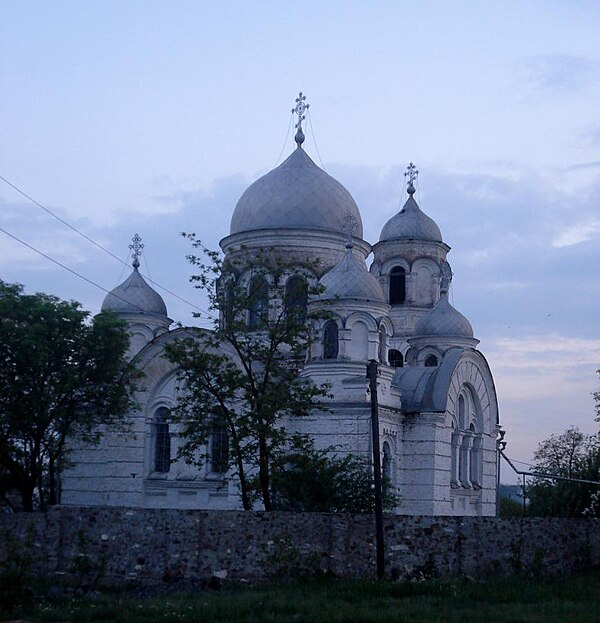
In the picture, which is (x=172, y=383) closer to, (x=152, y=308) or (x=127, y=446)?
(x=127, y=446)

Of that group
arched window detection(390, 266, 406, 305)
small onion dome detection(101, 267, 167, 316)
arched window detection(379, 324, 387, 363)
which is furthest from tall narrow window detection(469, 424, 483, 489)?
small onion dome detection(101, 267, 167, 316)

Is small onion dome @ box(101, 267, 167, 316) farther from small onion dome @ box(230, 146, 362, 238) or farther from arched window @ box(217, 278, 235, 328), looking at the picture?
arched window @ box(217, 278, 235, 328)

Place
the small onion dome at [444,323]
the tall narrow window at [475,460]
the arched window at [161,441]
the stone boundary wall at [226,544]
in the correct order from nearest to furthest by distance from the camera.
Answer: the stone boundary wall at [226,544] → the arched window at [161,441] → the tall narrow window at [475,460] → the small onion dome at [444,323]

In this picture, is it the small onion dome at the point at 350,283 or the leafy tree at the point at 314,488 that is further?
the small onion dome at the point at 350,283

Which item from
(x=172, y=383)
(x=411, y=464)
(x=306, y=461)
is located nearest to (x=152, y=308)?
(x=172, y=383)

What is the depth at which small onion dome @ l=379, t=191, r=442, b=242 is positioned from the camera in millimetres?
38156

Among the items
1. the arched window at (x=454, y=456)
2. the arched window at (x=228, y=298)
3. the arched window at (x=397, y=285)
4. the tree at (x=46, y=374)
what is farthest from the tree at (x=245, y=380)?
the arched window at (x=397, y=285)

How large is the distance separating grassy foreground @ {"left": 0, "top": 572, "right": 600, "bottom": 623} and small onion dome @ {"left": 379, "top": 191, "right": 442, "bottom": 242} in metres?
22.4

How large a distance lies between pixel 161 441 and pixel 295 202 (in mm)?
8339

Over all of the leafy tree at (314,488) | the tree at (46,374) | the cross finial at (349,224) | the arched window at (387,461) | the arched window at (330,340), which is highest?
the cross finial at (349,224)

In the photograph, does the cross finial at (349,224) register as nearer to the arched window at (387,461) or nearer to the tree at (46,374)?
the arched window at (387,461)

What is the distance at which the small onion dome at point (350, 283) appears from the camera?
2800 cm

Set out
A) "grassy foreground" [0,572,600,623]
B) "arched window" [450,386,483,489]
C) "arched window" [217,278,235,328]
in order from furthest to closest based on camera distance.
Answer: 1. "arched window" [450,386,483,489]
2. "arched window" [217,278,235,328]
3. "grassy foreground" [0,572,600,623]

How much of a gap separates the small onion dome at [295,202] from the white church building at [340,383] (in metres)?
0.04
